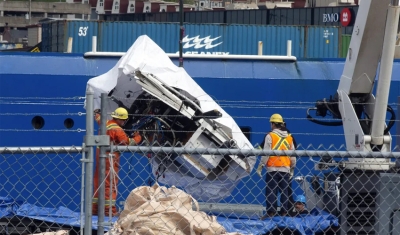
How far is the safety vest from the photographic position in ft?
33.8

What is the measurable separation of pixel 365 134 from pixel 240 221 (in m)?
1.85

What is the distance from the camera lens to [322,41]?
63.8ft

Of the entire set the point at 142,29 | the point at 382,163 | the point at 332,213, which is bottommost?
the point at 332,213

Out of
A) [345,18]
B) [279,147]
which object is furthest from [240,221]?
[345,18]

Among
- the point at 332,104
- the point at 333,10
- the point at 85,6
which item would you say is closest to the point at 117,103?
the point at 332,104

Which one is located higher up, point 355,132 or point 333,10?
point 333,10

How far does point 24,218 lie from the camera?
8.02 metres

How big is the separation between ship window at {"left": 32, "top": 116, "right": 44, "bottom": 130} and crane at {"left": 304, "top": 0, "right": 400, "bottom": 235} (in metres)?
5.07

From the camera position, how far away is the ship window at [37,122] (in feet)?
43.2

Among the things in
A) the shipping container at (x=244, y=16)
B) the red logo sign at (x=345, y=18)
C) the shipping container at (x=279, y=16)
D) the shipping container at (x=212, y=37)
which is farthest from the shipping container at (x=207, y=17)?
the shipping container at (x=212, y=37)

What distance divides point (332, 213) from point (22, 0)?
92.1m

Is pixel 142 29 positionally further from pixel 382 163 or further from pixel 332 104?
pixel 382 163

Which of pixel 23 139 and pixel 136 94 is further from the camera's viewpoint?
pixel 23 139

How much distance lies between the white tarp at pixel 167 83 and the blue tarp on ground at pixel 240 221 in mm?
1553
